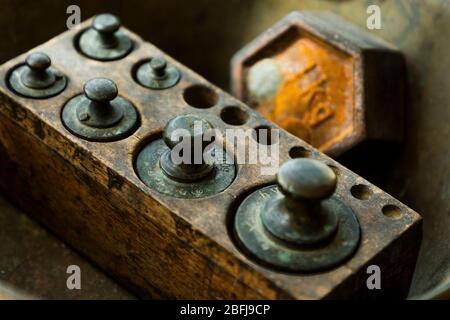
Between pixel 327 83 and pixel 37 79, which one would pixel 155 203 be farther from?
pixel 327 83

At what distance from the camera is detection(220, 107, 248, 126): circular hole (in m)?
2.08

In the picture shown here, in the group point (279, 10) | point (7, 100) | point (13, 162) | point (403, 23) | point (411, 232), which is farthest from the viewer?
point (279, 10)

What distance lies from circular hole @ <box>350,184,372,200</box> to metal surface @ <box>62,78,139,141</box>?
60 centimetres

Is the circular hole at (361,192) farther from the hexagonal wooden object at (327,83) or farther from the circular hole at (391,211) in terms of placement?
the hexagonal wooden object at (327,83)

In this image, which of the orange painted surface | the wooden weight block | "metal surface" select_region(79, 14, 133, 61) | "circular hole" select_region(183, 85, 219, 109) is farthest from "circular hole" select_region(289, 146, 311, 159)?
"metal surface" select_region(79, 14, 133, 61)

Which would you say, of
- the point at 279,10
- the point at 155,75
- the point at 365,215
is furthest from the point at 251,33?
the point at 365,215

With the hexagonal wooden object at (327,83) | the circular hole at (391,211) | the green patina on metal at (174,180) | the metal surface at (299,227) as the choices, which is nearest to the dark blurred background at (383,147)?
the hexagonal wooden object at (327,83)

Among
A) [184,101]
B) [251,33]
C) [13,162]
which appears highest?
[184,101]

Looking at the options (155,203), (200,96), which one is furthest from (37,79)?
(155,203)

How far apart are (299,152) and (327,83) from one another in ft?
1.70

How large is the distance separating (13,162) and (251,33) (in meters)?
1.08

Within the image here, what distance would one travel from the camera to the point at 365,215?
1.80 metres

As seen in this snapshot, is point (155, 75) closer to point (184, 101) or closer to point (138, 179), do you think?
point (184, 101)

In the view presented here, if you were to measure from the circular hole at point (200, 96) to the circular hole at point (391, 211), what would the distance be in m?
0.59
